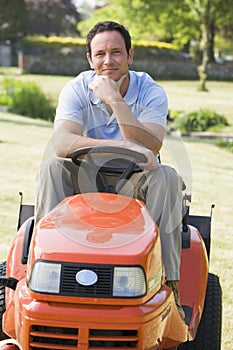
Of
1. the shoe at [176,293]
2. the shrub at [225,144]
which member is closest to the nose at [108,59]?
the shoe at [176,293]

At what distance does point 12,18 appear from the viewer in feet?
133

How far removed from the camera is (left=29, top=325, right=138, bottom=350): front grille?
88.0 inches

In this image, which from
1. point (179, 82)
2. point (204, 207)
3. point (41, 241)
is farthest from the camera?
point (179, 82)

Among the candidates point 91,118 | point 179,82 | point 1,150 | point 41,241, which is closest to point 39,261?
point 41,241

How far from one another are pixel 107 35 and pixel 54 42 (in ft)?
117

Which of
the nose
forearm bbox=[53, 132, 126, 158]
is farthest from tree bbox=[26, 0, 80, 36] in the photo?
forearm bbox=[53, 132, 126, 158]

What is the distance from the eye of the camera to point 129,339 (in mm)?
2240

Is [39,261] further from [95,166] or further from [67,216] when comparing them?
[95,166]

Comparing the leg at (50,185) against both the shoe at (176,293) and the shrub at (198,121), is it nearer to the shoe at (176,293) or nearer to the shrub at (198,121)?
the shoe at (176,293)

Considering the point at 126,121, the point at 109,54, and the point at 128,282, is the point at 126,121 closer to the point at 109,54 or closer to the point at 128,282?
the point at 109,54

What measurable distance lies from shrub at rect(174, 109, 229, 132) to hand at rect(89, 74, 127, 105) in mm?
12965

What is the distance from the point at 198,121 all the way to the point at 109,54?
1349cm

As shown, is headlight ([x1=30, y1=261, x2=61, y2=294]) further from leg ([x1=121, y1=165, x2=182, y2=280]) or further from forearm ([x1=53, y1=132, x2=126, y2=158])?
forearm ([x1=53, y1=132, x2=126, y2=158])

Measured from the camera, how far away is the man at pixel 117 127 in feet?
8.93
